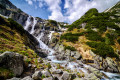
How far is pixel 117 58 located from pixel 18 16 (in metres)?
66.7

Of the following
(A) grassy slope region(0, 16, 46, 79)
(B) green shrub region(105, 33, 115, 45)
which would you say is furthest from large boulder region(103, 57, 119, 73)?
(A) grassy slope region(0, 16, 46, 79)

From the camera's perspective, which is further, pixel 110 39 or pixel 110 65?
pixel 110 39

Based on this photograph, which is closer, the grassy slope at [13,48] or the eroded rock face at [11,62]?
the grassy slope at [13,48]

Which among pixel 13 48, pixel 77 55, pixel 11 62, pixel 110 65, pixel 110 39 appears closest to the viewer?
pixel 11 62

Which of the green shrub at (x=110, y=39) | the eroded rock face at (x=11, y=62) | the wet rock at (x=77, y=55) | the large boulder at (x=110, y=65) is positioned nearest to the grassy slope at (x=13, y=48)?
the eroded rock face at (x=11, y=62)

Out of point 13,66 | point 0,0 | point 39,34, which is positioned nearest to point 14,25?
point 13,66

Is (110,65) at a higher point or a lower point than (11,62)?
lower

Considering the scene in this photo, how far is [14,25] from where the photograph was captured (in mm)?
19047

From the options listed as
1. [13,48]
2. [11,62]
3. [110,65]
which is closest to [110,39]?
[110,65]

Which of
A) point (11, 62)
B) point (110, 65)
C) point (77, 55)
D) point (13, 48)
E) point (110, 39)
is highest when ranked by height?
point (110, 39)

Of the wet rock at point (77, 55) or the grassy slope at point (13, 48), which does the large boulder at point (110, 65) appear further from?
the grassy slope at point (13, 48)

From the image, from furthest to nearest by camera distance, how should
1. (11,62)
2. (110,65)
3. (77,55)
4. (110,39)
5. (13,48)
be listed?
(110,39)
(77,55)
(110,65)
(13,48)
(11,62)

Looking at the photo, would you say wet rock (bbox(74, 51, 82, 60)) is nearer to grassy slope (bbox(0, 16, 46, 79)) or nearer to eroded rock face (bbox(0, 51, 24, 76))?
grassy slope (bbox(0, 16, 46, 79))

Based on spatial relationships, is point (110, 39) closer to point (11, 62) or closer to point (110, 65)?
point (110, 65)
